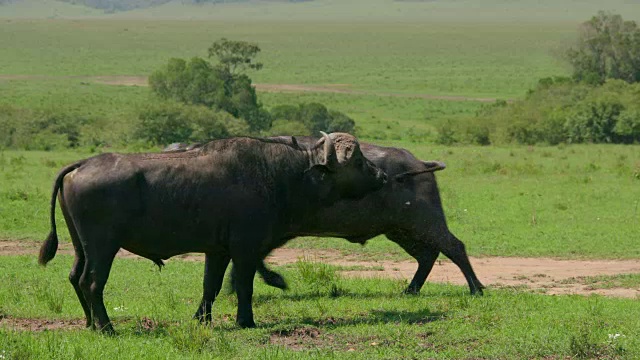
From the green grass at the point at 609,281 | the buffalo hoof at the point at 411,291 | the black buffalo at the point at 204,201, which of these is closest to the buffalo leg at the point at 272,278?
the black buffalo at the point at 204,201

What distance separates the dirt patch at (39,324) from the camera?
32.2 ft

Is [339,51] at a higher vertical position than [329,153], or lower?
lower

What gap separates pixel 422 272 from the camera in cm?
1223

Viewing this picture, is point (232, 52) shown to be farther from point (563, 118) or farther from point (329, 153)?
point (329, 153)

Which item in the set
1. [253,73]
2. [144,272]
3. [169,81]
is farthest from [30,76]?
[144,272]

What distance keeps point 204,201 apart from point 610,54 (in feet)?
170

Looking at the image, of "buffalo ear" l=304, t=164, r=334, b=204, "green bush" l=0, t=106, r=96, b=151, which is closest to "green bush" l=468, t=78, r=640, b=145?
"green bush" l=0, t=106, r=96, b=151

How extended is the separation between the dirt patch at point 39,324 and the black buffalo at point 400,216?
7.79 feet

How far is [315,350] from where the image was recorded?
877cm

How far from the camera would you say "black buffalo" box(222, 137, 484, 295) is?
1174 cm

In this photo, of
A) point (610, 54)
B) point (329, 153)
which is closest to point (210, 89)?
point (610, 54)

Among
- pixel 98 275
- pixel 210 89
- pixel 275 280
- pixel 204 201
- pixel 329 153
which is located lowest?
pixel 210 89

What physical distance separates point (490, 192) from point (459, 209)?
1960mm

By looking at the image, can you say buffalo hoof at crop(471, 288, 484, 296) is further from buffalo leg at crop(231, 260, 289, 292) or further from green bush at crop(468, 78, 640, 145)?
green bush at crop(468, 78, 640, 145)
